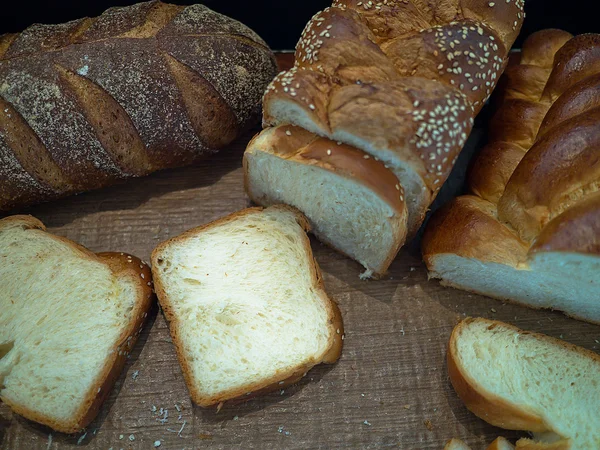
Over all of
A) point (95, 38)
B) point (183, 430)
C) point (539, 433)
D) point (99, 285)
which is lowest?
point (539, 433)

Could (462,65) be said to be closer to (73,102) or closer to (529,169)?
(529,169)

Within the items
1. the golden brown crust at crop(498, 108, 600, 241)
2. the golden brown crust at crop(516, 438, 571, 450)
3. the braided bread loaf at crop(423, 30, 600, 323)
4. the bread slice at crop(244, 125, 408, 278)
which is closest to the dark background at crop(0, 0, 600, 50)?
the braided bread loaf at crop(423, 30, 600, 323)

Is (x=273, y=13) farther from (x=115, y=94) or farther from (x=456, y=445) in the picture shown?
(x=456, y=445)

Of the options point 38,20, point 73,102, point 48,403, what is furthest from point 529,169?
point 38,20

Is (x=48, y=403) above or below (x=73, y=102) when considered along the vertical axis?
below

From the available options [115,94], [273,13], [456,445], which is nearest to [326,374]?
[456,445]
